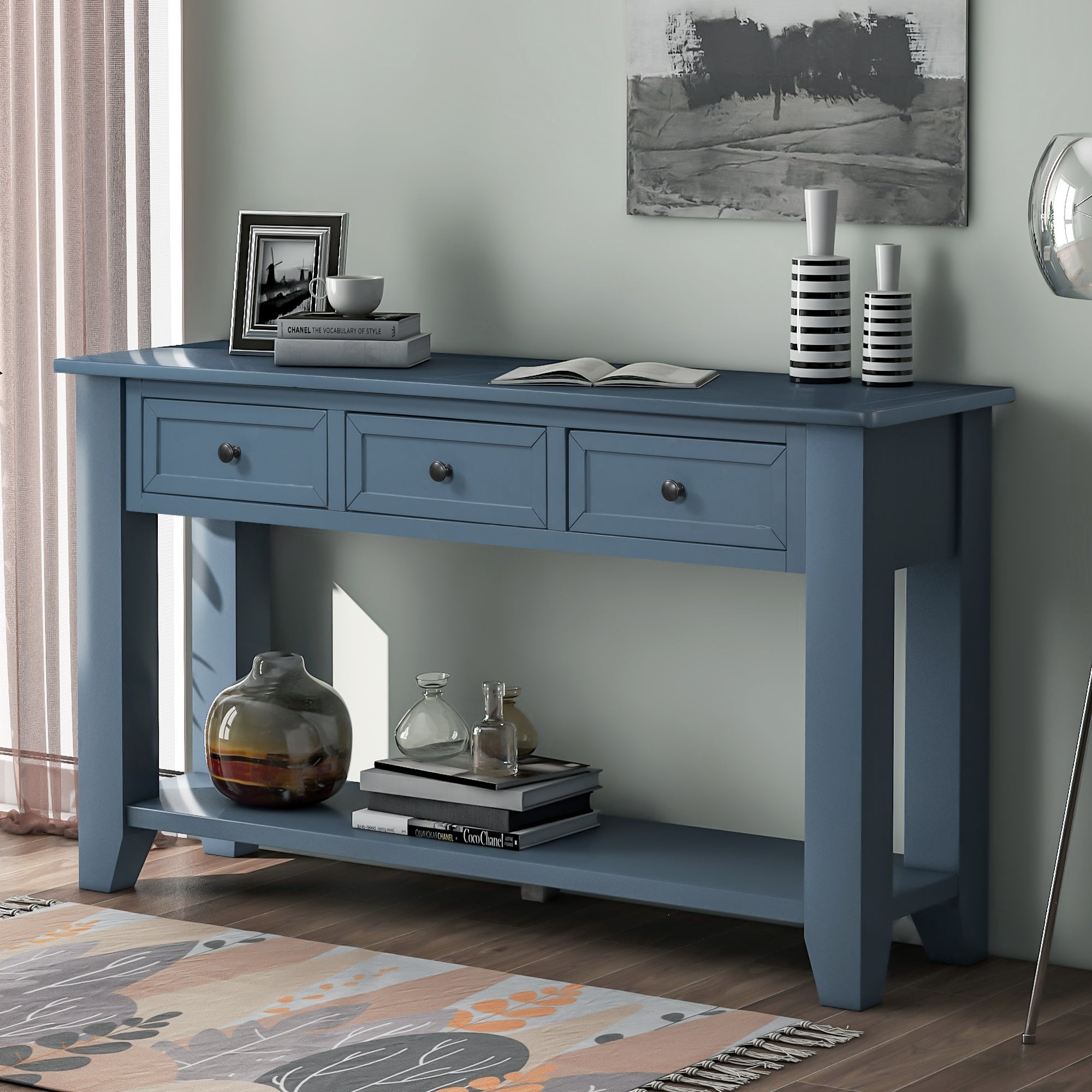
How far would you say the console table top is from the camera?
294 cm

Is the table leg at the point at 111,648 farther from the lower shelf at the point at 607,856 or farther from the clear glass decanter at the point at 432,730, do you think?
the clear glass decanter at the point at 432,730

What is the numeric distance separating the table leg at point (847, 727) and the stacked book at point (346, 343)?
32.5 inches

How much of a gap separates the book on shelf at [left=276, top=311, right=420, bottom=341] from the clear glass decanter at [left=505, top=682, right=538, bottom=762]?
64cm

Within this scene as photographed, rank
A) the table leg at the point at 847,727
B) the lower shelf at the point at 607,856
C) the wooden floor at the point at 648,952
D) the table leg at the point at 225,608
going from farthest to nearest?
the table leg at the point at 225,608, the lower shelf at the point at 607,856, the table leg at the point at 847,727, the wooden floor at the point at 648,952

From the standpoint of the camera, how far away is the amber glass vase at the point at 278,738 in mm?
3547

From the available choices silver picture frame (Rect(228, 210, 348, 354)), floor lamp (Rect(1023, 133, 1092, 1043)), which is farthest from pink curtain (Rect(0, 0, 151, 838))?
floor lamp (Rect(1023, 133, 1092, 1043))

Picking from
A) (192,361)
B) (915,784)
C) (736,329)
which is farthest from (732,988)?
(192,361)

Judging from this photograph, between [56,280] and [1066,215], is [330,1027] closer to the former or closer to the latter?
[1066,215]

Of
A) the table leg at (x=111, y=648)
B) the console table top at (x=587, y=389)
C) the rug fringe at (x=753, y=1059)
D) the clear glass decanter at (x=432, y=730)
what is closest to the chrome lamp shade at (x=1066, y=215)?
the console table top at (x=587, y=389)

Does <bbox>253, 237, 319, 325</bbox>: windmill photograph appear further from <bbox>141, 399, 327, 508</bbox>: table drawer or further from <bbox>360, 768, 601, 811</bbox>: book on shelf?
<bbox>360, 768, 601, 811</bbox>: book on shelf

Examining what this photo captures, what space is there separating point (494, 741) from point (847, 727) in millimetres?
718

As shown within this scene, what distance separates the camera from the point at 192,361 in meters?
3.56

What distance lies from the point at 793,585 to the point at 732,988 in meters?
0.69

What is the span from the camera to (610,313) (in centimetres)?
359
